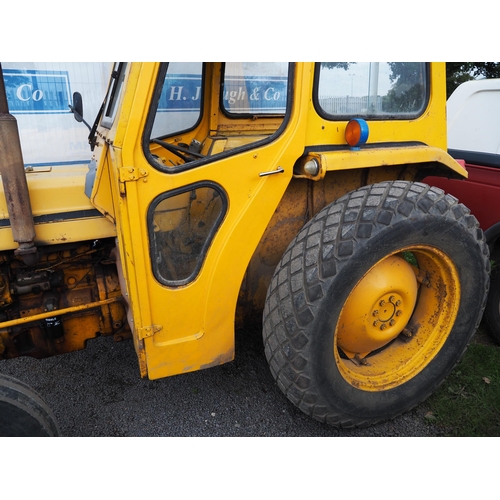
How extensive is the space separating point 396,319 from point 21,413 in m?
1.80

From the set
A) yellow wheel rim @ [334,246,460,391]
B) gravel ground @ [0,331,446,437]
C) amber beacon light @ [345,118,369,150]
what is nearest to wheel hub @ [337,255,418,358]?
yellow wheel rim @ [334,246,460,391]

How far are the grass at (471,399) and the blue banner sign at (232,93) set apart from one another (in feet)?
7.07

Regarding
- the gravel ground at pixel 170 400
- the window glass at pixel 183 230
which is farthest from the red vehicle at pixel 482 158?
the window glass at pixel 183 230

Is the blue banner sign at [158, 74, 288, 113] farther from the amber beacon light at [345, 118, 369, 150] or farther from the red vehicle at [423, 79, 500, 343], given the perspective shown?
the red vehicle at [423, 79, 500, 343]

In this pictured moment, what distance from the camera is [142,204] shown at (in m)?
1.67

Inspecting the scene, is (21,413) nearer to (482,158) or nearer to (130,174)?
(130,174)

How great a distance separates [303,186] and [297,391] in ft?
3.19

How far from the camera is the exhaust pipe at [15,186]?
1.69 meters

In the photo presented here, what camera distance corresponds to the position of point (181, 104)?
3.13 metres

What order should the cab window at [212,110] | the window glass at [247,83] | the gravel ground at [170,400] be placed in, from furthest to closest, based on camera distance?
the window glass at [247,83] → the cab window at [212,110] → the gravel ground at [170,400]

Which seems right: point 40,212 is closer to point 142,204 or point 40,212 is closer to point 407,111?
point 142,204

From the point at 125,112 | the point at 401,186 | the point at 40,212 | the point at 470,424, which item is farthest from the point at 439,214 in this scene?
the point at 40,212

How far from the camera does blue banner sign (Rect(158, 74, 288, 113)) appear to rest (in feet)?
9.41

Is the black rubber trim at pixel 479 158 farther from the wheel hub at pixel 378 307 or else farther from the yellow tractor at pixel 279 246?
the wheel hub at pixel 378 307
